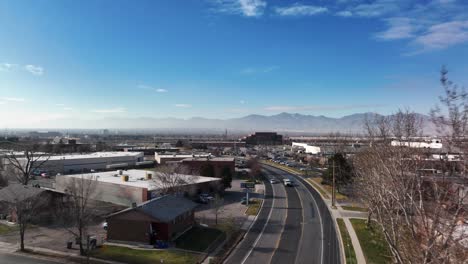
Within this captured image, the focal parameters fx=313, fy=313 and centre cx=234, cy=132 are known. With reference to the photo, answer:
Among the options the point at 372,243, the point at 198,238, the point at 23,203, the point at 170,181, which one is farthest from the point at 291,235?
the point at 23,203

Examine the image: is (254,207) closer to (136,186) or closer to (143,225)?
(136,186)

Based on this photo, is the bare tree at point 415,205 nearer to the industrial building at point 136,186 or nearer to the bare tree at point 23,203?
the industrial building at point 136,186

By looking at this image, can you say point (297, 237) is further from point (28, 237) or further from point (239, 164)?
point (239, 164)

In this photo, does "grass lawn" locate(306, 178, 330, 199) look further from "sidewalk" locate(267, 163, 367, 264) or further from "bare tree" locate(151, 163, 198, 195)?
"bare tree" locate(151, 163, 198, 195)

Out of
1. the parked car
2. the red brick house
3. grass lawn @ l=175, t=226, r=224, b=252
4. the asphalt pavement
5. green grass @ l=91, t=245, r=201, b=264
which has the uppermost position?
the red brick house

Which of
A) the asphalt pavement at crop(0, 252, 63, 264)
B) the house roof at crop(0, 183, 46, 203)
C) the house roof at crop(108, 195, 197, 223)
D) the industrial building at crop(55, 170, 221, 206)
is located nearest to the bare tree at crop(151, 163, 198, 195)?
the industrial building at crop(55, 170, 221, 206)

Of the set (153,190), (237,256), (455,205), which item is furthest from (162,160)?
(455,205)

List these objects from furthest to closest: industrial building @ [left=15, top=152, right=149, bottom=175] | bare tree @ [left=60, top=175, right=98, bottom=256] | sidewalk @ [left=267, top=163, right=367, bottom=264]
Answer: industrial building @ [left=15, top=152, right=149, bottom=175]
sidewalk @ [left=267, top=163, right=367, bottom=264]
bare tree @ [left=60, top=175, right=98, bottom=256]
